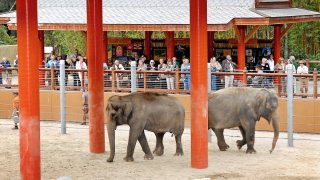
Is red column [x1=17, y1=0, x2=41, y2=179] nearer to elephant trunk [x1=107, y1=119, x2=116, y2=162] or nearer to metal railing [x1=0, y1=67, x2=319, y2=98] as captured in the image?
elephant trunk [x1=107, y1=119, x2=116, y2=162]

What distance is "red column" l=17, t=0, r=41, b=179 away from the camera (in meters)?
12.5

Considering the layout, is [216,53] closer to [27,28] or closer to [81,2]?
[81,2]

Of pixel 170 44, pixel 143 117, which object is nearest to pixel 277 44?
pixel 170 44

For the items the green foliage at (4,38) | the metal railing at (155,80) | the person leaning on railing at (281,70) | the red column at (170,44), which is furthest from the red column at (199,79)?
the green foliage at (4,38)

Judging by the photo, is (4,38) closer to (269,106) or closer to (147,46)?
(147,46)

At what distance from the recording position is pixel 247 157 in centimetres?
1584

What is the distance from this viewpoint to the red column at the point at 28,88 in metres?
12.5

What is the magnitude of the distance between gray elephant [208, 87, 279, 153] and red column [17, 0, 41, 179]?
4.67 meters

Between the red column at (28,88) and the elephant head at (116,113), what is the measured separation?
8.13 ft

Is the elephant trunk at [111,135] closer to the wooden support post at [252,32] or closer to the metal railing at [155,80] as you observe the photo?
the metal railing at [155,80]

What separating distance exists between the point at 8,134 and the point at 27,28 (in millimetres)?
7500

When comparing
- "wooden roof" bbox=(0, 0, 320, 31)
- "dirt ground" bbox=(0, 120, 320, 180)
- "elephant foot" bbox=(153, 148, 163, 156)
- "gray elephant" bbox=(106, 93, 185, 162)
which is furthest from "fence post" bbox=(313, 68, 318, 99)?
"elephant foot" bbox=(153, 148, 163, 156)

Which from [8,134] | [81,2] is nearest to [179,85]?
[8,134]

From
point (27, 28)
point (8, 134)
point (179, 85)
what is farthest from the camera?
point (179, 85)
